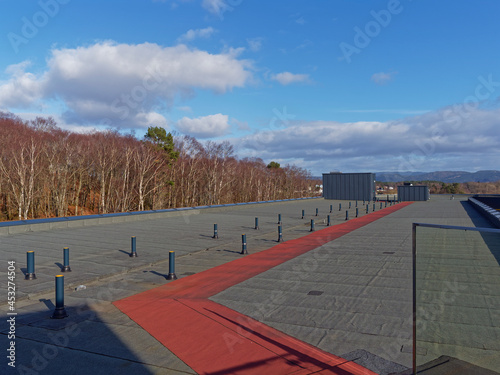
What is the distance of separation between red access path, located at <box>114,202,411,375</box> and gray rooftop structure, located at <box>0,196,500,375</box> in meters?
0.24

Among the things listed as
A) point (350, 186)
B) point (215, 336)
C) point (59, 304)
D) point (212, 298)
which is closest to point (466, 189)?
point (350, 186)

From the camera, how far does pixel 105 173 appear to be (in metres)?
42.3

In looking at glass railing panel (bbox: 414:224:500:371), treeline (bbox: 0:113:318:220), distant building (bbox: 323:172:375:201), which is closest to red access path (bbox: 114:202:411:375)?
glass railing panel (bbox: 414:224:500:371)

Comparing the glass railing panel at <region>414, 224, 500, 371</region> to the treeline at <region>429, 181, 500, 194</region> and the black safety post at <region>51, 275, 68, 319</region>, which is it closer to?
the black safety post at <region>51, 275, 68, 319</region>

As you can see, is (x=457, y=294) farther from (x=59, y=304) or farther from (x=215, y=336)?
(x=59, y=304)

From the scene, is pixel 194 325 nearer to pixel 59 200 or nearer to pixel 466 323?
pixel 466 323

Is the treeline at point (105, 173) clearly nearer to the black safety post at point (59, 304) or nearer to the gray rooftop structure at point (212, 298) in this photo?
the gray rooftop structure at point (212, 298)

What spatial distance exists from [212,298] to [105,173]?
3698 cm

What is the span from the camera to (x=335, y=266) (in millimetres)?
12102

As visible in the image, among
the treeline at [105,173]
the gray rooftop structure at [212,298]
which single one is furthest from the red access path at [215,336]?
the treeline at [105,173]

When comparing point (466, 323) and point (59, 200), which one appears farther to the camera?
point (59, 200)

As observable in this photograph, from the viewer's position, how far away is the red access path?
5.27 meters

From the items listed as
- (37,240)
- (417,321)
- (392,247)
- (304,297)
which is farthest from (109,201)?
(417,321)

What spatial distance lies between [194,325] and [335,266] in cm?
632
